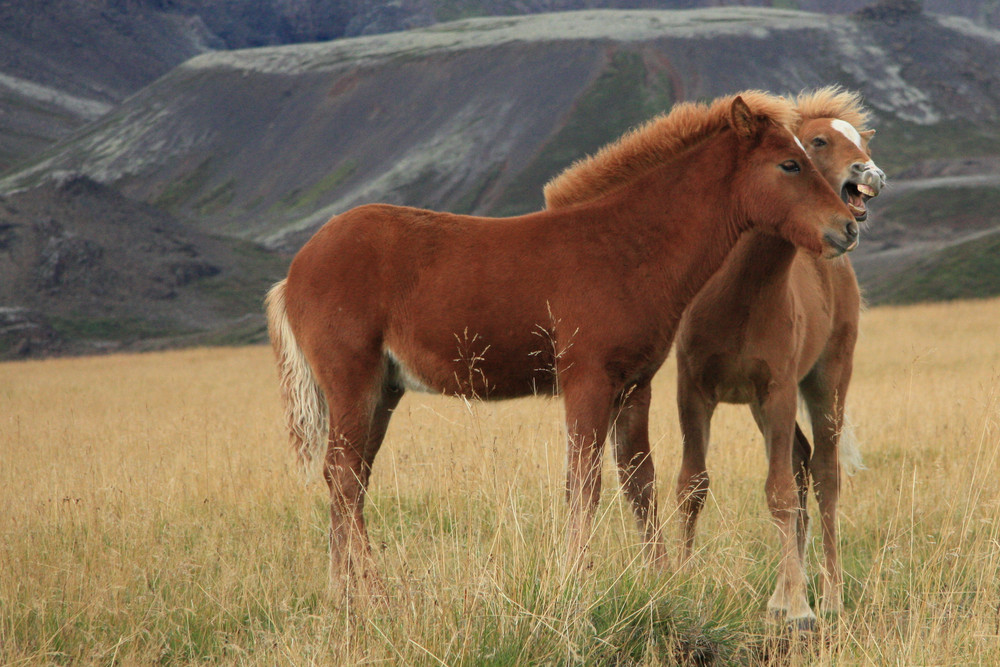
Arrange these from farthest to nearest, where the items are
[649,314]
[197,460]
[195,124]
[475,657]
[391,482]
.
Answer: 1. [195,124]
2. [197,460]
3. [391,482]
4. [649,314]
5. [475,657]

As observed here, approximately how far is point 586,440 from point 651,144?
169 centimetres

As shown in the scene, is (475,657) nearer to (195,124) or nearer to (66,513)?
(66,513)

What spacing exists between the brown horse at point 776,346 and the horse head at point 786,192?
1.02 feet

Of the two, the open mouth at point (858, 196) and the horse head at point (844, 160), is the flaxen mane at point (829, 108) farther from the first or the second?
the open mouth at point (858, 196)

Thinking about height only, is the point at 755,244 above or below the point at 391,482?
above

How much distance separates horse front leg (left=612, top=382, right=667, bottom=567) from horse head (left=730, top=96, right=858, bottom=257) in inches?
44.0

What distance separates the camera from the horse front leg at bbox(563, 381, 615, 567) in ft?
14.6

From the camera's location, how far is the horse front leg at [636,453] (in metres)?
5.07

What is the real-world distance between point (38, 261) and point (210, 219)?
36560mm

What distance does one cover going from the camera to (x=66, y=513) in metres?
6.07

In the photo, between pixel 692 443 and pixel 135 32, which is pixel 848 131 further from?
pixel 135 32

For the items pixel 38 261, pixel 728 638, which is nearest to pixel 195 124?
pixel 38 261

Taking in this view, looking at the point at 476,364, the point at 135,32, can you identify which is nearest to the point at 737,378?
the point at 476,364

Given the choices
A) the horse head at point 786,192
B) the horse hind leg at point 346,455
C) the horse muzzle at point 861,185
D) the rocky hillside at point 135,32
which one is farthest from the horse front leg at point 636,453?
the rocky hillside at point 135,32
